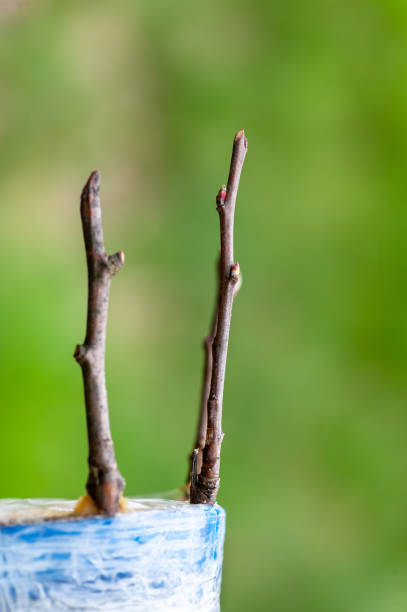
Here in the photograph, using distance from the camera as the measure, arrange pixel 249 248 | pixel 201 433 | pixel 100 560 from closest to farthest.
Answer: pixel 100 560, pixel 201 433, pixel 249 248

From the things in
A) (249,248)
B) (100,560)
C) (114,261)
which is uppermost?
(249,248)

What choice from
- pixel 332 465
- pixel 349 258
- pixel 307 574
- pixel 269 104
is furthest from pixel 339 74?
pixel 307 574

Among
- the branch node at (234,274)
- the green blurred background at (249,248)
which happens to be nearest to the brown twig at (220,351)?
the branch node at (234,274)

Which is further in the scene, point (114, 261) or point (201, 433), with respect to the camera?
point (201, 433)

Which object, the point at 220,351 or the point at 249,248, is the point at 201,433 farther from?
the point at 249,248

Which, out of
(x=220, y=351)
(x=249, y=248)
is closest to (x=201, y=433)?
(x=220, y=351)

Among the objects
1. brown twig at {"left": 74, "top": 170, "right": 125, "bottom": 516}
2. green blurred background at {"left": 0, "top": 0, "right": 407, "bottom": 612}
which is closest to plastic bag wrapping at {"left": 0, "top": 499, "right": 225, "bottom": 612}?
brown twig at {"left": 74, "top": 170, "right": 125, "bottom": 516}

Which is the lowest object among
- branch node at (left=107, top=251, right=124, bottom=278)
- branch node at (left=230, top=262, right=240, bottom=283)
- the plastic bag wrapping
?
the plastic bag wrapping

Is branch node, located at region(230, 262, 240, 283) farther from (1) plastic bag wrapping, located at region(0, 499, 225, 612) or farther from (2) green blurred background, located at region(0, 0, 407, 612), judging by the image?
(2) green blurred background, located at region(0, 0, 407, 612)
